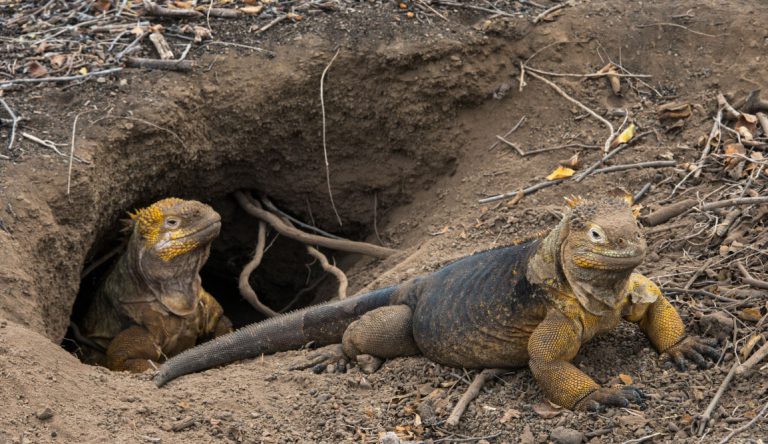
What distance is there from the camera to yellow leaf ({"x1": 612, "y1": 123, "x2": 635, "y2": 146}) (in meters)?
7.78

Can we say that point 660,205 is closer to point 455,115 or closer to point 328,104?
point 455,115

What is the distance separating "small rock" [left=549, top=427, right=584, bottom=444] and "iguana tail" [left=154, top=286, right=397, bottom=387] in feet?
7.03

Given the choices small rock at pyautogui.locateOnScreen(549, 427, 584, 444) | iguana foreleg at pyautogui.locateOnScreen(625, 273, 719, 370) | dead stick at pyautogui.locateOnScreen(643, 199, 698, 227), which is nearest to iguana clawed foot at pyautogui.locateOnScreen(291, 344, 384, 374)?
small rock at pyautogui.locateOnScreen(549, 427, 584, 444)

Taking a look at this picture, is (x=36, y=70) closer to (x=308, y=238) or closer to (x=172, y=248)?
(x=172, y=248)

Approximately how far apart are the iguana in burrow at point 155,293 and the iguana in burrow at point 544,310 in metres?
1.62

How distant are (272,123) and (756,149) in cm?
416

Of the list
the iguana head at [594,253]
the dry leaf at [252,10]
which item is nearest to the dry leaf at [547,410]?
the iguana head at [594,253]

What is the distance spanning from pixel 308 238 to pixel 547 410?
413cm

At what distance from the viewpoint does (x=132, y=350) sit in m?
8.11

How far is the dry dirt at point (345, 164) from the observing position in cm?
579

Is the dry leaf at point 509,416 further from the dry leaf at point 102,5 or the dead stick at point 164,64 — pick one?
the dry leaf at point 102,5

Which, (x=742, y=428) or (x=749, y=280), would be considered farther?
(x=749, y=280)

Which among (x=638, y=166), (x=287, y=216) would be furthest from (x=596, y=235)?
(x=287, y=216)

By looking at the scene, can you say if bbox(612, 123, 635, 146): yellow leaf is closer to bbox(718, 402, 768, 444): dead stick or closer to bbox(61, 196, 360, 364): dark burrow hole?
bbox(61, 196, 360, 364): dark burrow hole
